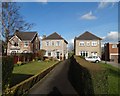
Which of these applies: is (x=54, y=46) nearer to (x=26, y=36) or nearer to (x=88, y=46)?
(x=26, y=36)

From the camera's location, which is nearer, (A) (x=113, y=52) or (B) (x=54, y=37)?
(A) (x=113, y=52)

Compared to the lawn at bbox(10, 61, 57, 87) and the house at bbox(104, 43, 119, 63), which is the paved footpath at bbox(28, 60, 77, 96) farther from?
the house at bbox(104, 43, 119, 63)

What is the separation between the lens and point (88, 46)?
71.9 metres

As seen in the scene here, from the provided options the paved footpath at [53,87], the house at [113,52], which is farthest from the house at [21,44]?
the paved footpath at [53,87]

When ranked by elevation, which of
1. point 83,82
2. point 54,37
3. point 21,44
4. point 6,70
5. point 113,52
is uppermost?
point 54,37

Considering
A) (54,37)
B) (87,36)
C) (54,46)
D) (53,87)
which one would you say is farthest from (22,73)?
(87,36)

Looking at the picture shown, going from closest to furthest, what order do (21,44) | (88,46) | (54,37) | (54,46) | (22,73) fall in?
(22,73)
(21,44)
(88,46)
(54,46)
(54,37)

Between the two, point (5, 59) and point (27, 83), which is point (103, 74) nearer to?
point (5, 59)

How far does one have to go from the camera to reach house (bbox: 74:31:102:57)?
7125 cm

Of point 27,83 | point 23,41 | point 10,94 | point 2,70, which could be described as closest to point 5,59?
point 2,70

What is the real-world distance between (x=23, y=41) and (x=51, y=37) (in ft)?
31.4

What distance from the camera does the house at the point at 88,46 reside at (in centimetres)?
7125

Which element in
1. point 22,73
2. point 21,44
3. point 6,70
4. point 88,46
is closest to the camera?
point 6,70

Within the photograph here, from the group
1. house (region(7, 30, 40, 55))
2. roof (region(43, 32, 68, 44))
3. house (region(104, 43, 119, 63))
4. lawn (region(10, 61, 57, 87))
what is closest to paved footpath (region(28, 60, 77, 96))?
lawn (region(10, 61, 57, 87))
